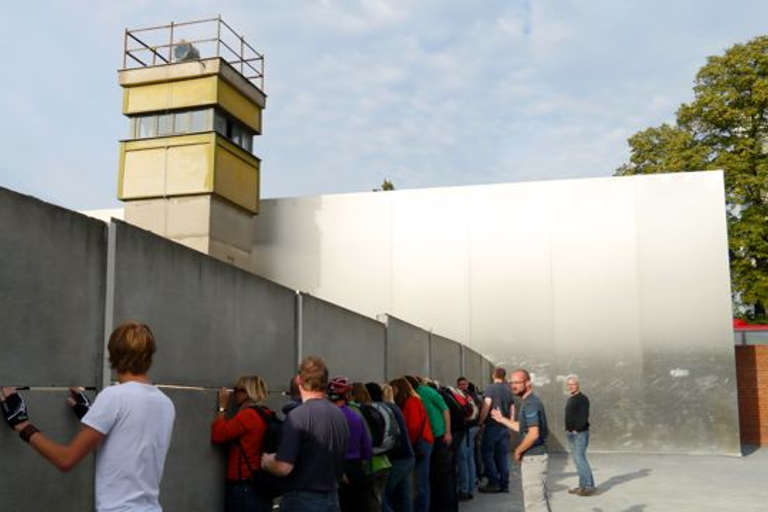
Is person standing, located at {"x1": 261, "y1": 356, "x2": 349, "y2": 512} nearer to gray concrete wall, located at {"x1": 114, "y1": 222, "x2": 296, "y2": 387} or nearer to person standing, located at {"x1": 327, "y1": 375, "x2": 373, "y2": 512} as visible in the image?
person standing, located at {"x1": 327, "y1": 375, "x2": 373, "y2": 512}

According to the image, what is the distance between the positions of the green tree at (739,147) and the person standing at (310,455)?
2606 centimetres

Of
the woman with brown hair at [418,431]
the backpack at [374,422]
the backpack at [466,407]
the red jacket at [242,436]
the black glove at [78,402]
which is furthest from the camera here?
the backpack at [466,407]

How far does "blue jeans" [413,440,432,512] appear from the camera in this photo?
318 inches

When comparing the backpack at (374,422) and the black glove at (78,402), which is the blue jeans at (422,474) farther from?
the black glove at (78,402)

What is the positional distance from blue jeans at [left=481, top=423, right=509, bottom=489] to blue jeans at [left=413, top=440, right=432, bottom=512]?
14.2ft

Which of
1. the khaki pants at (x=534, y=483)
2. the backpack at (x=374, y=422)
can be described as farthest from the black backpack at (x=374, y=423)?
the khaki pants at (x=534, y=483)

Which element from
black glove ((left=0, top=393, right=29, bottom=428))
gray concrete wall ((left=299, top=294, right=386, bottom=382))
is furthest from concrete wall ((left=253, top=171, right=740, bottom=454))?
black glove ((left=0, top=393, right=29, bottom=428))

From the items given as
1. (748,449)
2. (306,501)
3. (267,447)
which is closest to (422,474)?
(267,447)

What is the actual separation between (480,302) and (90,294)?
55.2ft

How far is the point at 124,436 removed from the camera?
9.94 ft

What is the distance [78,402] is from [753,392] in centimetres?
2085

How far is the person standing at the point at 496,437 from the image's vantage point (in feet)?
39.8

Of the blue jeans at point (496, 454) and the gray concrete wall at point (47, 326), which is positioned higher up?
the gray concrete wall at point (47, 326)

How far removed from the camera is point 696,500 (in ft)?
37.3
